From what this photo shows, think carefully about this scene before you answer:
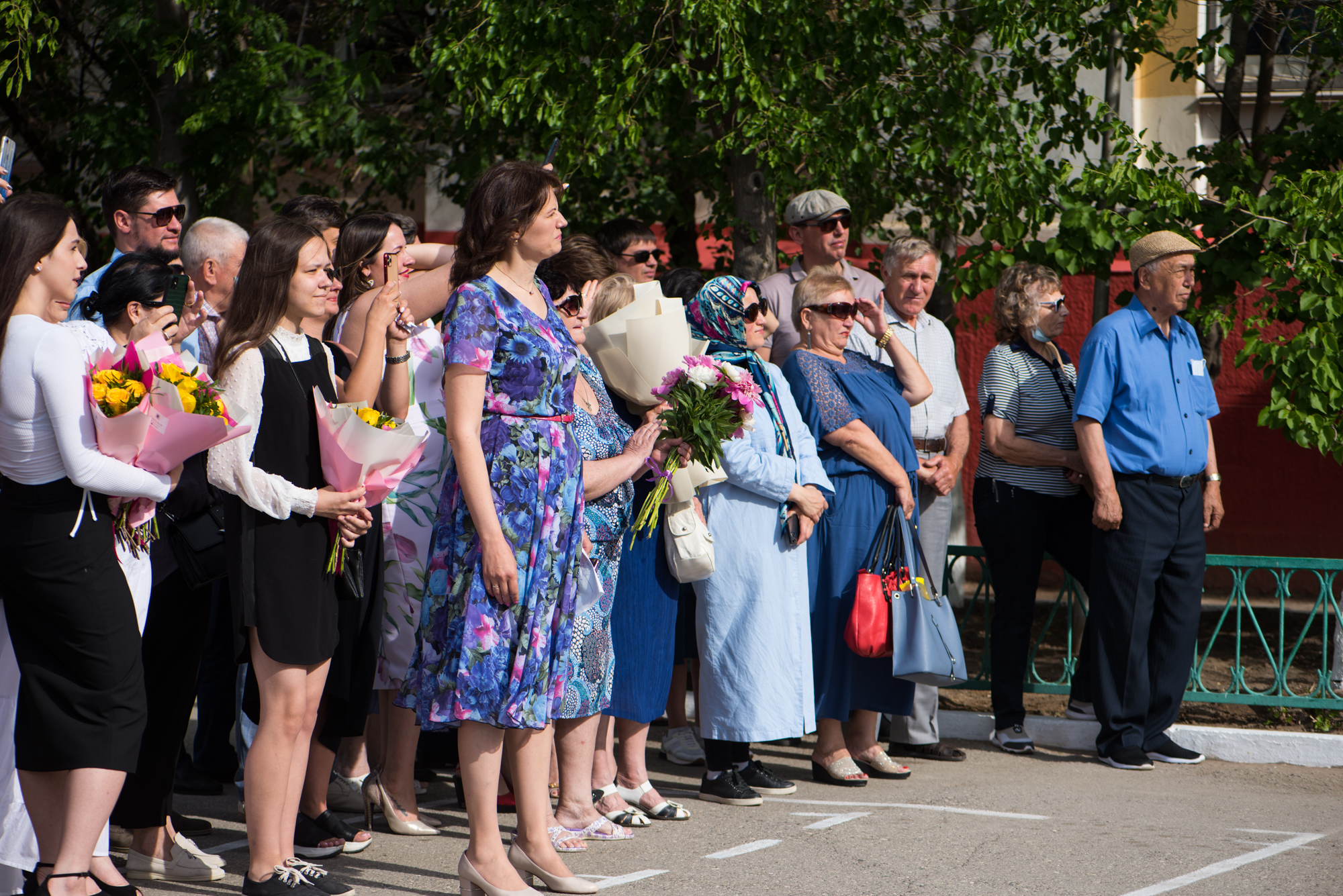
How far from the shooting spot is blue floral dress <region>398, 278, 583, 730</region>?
3.86m

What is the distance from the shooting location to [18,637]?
3691 millimetres

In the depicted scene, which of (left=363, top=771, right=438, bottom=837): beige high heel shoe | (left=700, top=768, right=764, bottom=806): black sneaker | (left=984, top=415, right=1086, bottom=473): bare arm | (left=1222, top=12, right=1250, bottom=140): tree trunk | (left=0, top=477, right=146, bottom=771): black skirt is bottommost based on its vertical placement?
(left=363, top=771, right=438, bottom=837): beige high heel shoe

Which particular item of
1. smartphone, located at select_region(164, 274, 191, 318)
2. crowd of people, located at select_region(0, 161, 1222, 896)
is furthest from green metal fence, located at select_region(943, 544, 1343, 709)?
smartphone, located at select_region(164, 274, 191, 318)

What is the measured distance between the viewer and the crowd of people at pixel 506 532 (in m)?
3.74

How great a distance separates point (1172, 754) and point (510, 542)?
12.5ft

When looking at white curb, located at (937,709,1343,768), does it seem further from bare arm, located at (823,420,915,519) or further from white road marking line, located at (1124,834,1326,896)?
bare arm, located at (823,420,915,519)

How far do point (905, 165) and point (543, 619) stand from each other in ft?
15.2

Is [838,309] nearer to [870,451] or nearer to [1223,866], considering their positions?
[870,451]

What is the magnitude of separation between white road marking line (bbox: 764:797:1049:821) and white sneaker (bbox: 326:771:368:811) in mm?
1577

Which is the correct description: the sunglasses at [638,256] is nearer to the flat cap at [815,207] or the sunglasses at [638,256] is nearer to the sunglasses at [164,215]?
the flat cap at [815,207]

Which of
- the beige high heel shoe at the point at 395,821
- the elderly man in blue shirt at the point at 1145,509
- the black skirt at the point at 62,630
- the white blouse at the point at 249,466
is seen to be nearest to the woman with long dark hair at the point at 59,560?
the black skirt at the point at 62,630

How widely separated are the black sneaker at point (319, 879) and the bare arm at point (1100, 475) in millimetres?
3679

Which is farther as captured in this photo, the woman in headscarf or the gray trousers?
the gray trousers

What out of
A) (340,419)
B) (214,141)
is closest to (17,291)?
(340,419)
